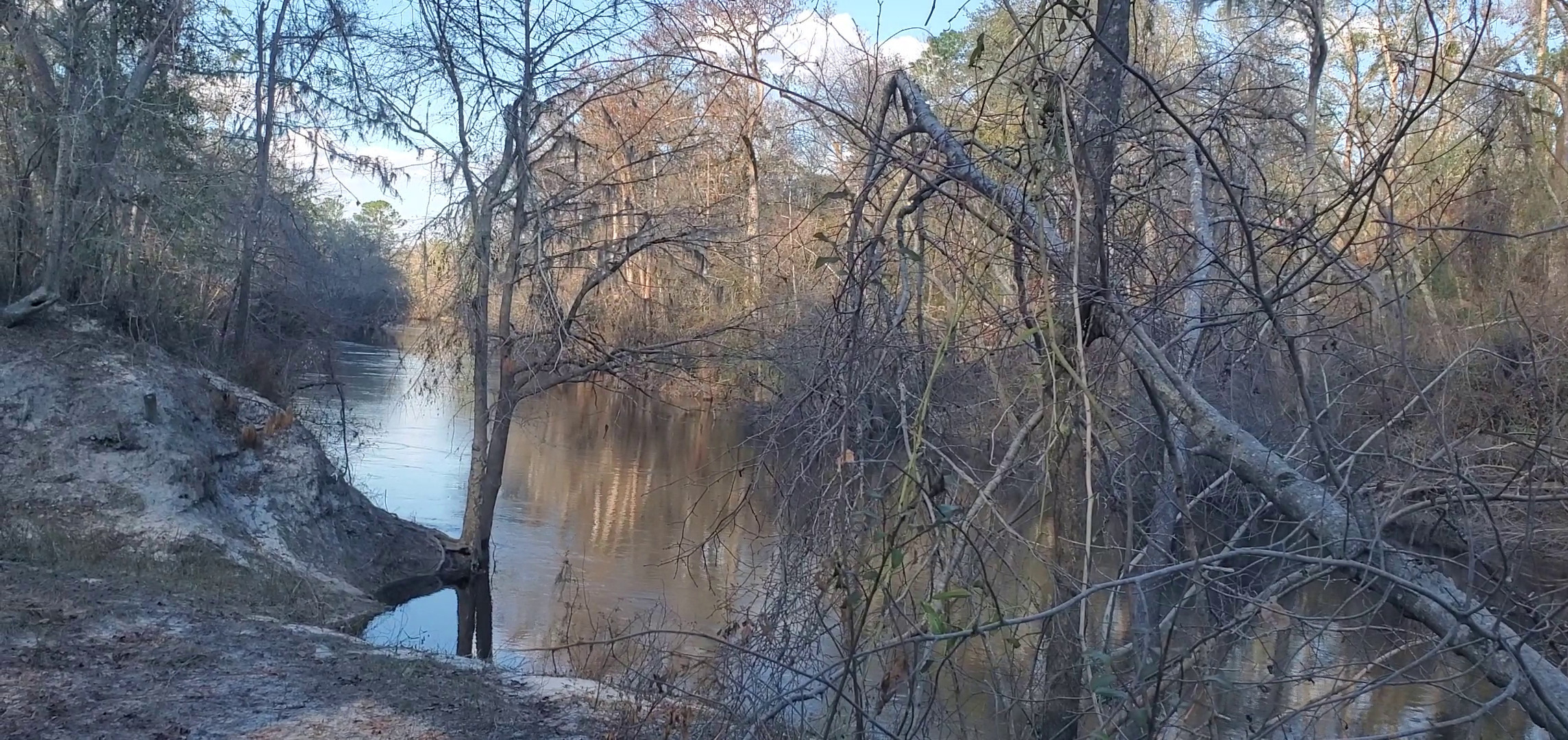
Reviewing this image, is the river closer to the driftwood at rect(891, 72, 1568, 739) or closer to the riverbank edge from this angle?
the driftwood at rect(891, 72, 1568, 739)

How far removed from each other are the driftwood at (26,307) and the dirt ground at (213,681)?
17.3 ft

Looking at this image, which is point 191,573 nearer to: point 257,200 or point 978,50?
point 257,200

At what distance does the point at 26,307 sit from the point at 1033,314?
13.8 m

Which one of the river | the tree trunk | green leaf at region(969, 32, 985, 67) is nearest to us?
green leaf at region(969, 32, 985, 67)

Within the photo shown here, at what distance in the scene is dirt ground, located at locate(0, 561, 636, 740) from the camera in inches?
255

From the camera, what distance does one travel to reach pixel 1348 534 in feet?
9.46

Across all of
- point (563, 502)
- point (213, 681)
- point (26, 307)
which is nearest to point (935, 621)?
point (213, 681)

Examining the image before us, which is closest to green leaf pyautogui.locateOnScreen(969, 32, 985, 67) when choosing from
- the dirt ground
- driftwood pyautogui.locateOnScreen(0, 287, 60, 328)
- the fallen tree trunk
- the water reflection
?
the fallen tree trunk

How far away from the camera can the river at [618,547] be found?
6062 mm

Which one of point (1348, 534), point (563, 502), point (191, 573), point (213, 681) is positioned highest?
point (1348, 534)

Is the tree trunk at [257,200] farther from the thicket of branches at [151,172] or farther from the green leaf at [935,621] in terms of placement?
the green leaf at [935,621]

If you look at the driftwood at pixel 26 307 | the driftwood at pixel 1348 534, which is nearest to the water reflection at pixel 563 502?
the driftwood at pixel 1348 534

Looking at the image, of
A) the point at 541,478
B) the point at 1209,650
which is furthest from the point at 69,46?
the point at 1209,650

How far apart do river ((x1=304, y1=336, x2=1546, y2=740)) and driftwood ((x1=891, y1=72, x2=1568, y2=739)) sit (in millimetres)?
160
